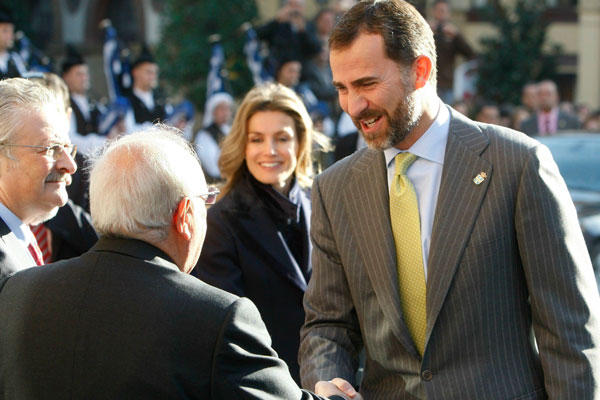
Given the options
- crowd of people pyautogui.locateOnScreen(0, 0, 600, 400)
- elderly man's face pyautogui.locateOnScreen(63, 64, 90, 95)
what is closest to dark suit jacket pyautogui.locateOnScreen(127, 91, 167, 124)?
elderly man's face pyautogui.locateOnScreen(63, 64, 90, 95)

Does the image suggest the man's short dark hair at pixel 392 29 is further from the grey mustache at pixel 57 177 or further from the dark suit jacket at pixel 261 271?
the dark suit jacket at pixel 261 271

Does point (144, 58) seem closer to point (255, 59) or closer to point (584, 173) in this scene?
point (255, 59)

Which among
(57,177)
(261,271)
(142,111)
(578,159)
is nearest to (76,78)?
(142,111)

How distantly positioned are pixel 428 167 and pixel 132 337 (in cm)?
114

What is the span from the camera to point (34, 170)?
3.31 metres

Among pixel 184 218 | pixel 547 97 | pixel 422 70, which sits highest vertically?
pixel 422 70

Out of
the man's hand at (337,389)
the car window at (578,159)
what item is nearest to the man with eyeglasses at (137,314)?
the man's hand at (337,389)

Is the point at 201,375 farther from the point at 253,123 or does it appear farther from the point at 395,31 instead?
the point at 253,123

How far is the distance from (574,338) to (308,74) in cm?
1034

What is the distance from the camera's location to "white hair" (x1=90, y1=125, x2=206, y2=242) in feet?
7.63

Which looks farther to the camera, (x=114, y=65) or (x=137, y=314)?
(x=114, y=65)

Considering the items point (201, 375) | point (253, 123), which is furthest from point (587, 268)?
point (253, 123)

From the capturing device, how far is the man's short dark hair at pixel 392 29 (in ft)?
9.11

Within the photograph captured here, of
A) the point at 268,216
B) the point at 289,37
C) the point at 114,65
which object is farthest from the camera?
the point at 289,37
